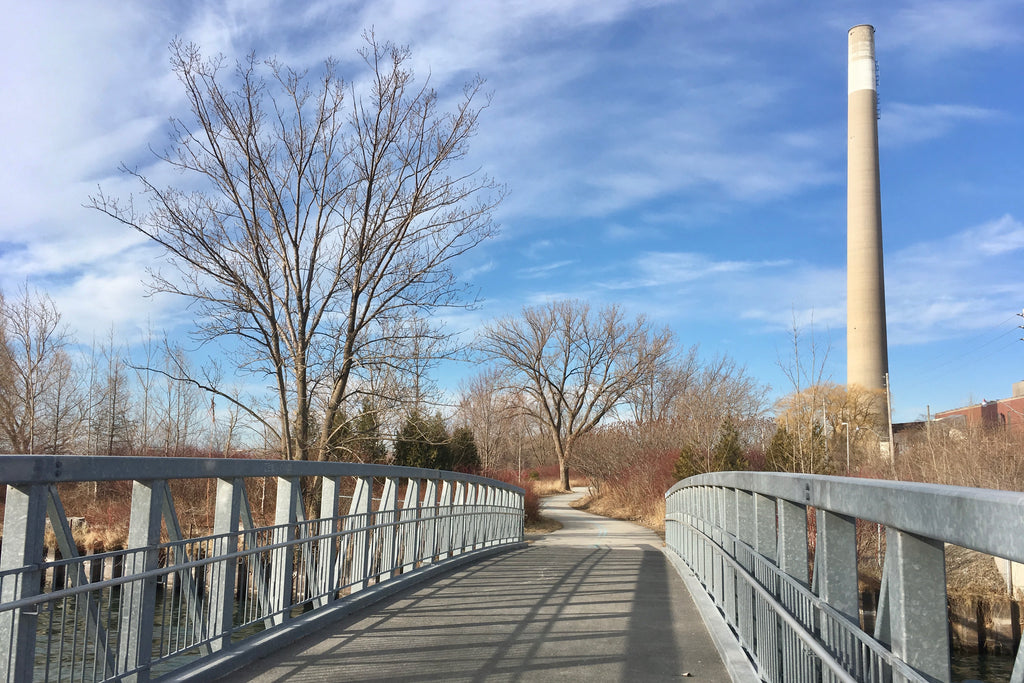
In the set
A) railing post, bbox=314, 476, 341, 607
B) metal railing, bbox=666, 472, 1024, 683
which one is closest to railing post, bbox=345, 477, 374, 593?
railing post, bbox=314, 476, 341, 607

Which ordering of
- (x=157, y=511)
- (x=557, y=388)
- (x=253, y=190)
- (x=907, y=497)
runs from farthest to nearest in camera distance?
(x=557, y=388) → (x=253, y=190) → (x=157, y=511) → (x=907, y=497)

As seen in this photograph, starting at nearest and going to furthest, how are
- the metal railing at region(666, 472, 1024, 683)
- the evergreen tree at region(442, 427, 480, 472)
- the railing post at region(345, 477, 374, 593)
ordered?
the metal railing at region(666, 472, 1024, 683), the railing post at region(345, 477, 374, 593), the evergreen tree at region(442, 427, 480, 472)

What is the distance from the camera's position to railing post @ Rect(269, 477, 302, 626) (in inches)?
257

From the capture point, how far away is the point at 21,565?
12.4 feet

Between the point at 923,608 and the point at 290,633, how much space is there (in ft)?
16.6

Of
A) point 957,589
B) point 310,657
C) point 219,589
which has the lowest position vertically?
point 957,589

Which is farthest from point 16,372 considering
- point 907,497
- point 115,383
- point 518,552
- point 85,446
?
point 907,497

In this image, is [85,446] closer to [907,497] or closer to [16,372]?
[16,372]

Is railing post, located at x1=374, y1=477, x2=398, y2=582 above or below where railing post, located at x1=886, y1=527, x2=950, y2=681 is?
below

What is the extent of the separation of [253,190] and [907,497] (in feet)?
63.1

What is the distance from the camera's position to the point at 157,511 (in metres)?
4.68

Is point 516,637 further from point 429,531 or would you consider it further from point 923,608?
point 429,531

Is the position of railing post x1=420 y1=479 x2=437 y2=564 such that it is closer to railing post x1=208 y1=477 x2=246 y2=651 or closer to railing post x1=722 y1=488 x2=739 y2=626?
railing post x1=722 y1=488 x2=739 y2=626

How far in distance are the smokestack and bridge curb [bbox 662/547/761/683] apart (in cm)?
4713
